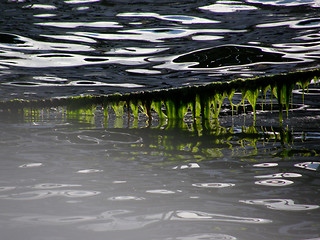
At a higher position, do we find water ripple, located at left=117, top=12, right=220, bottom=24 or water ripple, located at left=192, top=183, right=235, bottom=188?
water ripple, located at left=117, top=12, right=220, bottom=24

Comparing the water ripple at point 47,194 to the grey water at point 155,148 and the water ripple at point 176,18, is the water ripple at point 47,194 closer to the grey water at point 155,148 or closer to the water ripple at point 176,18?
the grey water at point 155,148

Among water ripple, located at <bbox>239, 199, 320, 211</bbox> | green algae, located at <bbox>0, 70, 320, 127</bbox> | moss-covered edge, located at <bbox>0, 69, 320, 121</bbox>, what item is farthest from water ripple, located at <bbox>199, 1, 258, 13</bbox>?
water ripple, located at <bbox>239, 199, 320, 211</bbox>

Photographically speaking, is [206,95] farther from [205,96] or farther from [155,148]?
[155,148]

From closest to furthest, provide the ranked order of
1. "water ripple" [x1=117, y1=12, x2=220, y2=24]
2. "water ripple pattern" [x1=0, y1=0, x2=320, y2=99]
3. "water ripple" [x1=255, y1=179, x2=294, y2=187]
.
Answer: "water ripple" [x1=255, y1=179, x2=294, y2=187] → "water ripple pattern" [x1=0, y1=0, x2=320, y2=99] → "water ripple" [x1=117, y1=12, x2=220, y2=24]

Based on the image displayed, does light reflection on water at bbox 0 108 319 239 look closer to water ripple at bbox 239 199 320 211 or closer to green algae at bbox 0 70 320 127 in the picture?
water ripple at bbox 239 199 320 211

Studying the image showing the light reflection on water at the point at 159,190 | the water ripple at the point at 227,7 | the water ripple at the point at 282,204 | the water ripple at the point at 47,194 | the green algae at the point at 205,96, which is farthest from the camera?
the green algae at the point at 205,96

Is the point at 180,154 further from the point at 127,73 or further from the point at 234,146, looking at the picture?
the point at 127,73

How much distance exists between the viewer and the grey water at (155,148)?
10.3 ft

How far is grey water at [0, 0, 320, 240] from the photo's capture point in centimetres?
313

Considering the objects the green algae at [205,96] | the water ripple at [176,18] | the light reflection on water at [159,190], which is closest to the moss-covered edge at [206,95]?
the green algae at [205,96]

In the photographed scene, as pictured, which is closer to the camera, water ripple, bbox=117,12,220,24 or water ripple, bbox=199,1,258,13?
water ripple, bbox=199,1,258,13

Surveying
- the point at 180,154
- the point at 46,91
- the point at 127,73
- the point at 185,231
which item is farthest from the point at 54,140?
the point at 185,231

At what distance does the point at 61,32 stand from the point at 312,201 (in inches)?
225

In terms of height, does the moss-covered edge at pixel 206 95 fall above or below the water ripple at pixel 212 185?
above
